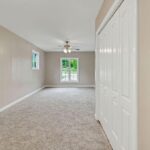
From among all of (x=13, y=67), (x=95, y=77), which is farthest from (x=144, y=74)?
(x=13, y=67)

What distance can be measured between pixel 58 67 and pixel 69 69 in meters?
0.78

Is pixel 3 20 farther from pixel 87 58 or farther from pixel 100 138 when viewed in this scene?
pixel 87 58

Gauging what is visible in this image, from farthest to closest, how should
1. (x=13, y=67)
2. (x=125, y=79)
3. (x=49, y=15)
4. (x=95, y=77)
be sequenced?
(x=13, y=67) → (x=95, y=77) → (x=49, y=15) → (x=125, y=79)

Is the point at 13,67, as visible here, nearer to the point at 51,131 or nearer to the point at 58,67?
the point at 51,131

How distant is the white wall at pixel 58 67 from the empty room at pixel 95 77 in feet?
11.2

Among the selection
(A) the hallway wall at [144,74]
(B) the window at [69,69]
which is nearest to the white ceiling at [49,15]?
(A) the hallway wall at [144,74]

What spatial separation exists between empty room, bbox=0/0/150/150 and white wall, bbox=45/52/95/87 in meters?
3.40

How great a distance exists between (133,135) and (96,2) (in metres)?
2.55

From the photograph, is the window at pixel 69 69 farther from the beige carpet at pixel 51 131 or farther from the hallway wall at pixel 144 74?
the hallway wall at pixel 144 74

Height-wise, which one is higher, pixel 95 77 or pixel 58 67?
pixel 58 67

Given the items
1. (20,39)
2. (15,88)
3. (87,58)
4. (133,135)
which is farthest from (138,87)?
(87,58)

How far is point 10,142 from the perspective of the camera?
8.60 ft

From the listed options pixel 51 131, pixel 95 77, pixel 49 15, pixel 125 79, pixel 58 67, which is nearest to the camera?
pixel 125 79

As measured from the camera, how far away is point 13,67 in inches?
215
